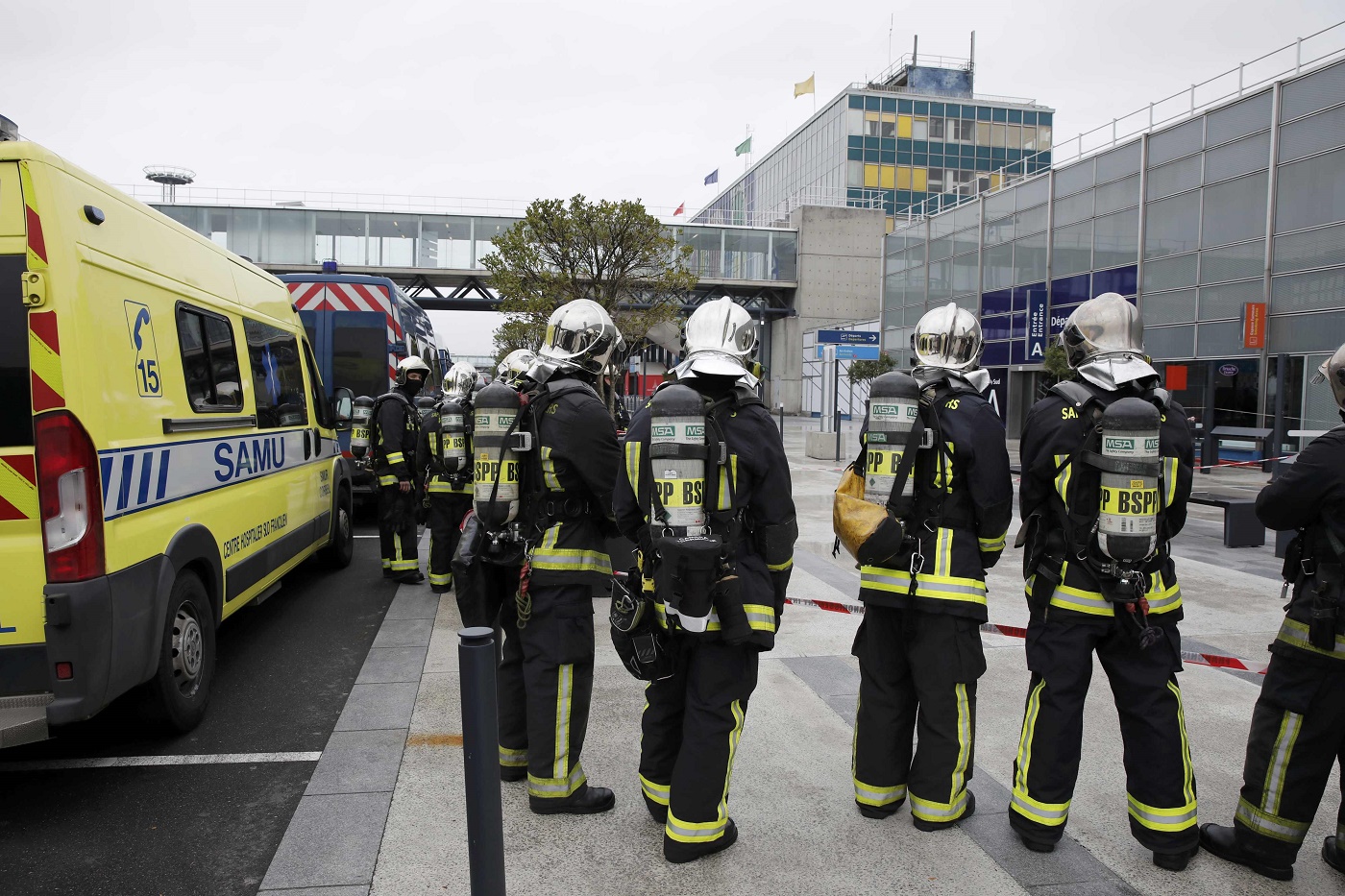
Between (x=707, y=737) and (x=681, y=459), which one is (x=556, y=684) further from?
(x=681, y=459)

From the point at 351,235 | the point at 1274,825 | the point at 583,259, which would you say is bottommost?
the point at 1274,825

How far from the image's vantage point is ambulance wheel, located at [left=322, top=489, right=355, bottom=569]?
26.9 ft

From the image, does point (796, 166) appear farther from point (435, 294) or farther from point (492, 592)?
point (492, 592)

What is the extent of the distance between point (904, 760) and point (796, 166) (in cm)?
5943

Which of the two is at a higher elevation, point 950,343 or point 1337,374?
point 950,343

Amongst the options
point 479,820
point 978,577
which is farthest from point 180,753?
point 978,577

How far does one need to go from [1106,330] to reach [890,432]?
2.85 ft

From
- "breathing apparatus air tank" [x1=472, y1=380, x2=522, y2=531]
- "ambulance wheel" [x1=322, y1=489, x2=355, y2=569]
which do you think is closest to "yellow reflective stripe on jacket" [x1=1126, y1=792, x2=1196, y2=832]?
"breathing apparatus air tank" [x1=472, y1=380, x2=522, y2=531]

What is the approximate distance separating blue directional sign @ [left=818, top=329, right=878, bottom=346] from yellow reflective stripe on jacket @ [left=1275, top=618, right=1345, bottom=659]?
20499 millimetres

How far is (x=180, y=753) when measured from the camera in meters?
4.11

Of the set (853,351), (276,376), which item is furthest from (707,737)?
(853,351)

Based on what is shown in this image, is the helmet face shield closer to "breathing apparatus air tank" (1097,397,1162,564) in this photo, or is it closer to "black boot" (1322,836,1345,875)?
"breathing apparatus air tank" (1097,397,1162,564)

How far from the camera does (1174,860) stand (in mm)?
3055

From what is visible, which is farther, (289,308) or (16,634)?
(289,308)
